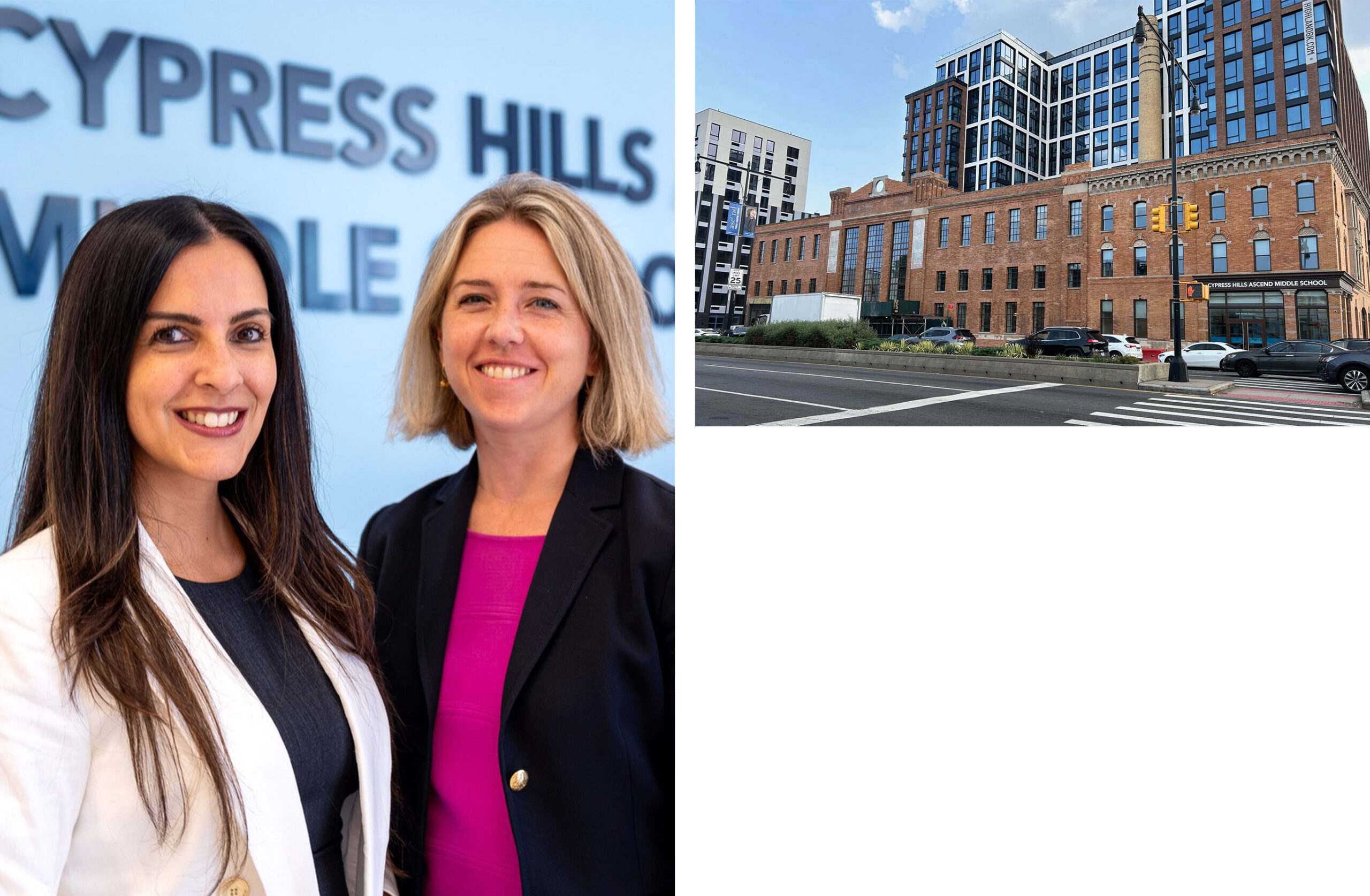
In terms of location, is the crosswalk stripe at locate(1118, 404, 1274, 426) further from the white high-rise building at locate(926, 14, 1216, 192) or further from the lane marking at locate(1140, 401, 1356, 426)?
the white high-rise building at locate(926, 14, 1216, 192)

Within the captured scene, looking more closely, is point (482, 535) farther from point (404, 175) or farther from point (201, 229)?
point (404, 175)

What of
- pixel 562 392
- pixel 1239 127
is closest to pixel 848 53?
pixel 1239 127

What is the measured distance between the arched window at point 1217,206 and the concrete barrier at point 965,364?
0.75 m

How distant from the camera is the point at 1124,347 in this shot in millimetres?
3932

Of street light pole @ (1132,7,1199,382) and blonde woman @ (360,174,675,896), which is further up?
street light pole @ (1132,7,1199,382)

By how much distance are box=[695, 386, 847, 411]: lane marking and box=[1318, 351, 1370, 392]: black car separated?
2.01m

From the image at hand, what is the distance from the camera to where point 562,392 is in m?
1.65

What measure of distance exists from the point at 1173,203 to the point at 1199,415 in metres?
1.21

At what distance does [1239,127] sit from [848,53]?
182 centimetres

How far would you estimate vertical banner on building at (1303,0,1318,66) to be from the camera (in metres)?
3.57

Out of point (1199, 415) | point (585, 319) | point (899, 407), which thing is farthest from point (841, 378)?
point (585, 319)

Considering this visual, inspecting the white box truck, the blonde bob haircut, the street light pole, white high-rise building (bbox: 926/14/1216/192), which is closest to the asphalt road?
the street light pole

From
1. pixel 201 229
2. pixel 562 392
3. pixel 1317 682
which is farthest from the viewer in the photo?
pixel 1317 682

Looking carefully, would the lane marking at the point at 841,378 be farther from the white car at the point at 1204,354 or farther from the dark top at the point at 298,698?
the dark top at the point at 298,698
